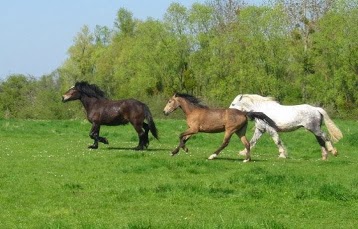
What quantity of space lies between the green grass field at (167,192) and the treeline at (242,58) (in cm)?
3610

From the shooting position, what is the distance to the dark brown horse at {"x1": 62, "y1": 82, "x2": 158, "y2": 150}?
22391 millimetres

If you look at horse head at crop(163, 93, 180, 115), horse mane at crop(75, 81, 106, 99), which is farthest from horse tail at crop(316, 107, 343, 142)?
horse mane at crop(75, 81, 106, 99)

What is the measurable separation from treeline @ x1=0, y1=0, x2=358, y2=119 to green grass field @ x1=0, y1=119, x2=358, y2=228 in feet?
118

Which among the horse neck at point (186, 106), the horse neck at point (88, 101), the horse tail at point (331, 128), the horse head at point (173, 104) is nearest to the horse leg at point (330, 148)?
the horse tail at point (331, 128)

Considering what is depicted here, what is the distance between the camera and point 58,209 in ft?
38.9

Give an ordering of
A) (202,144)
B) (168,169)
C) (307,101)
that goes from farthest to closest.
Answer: (307,101) < (202,144) < (168,169)

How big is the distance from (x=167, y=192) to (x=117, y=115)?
9.34 metres

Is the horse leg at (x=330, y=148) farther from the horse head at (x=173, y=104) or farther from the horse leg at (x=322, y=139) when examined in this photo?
the horse head at (x=173, y=104)

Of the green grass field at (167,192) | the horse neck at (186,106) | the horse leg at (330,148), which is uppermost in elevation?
the horse neck at (186,106)

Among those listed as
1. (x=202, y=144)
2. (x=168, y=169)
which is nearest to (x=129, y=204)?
(x=168, y=169)

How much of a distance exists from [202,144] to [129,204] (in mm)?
16165

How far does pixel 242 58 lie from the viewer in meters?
62.3

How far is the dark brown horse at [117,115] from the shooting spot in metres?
22.4

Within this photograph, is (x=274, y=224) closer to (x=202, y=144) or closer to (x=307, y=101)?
(x=202, y=144)
